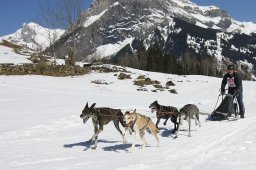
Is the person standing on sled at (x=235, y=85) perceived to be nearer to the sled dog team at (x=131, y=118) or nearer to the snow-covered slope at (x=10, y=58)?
the sled dog team at (x=131, y=118)

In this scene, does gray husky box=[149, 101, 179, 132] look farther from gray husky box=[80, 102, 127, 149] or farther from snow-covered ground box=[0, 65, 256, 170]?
gray husky box=[80, 102, 127, 149]

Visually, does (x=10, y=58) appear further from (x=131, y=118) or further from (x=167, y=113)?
(x=131, y=118)

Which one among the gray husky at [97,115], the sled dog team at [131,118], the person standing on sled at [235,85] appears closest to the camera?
the sled dog team at [131,118]

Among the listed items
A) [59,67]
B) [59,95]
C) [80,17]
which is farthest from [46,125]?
[80,17]

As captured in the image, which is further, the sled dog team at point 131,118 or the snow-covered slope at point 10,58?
the snow-covered slope at point 10,58

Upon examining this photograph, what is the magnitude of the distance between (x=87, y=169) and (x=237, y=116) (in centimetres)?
979

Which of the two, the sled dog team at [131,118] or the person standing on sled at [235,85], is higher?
the person standing on sled at [235,85]

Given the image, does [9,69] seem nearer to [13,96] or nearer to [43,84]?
[43,84]

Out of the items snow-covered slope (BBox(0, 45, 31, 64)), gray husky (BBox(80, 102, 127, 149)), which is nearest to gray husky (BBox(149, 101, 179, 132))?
gray husky (BBox(80, 102, 127, 149))

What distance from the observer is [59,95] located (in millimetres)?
27031

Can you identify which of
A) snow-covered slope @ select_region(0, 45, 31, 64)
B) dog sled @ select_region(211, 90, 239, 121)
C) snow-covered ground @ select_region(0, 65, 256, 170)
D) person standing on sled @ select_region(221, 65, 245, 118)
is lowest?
snow-covered ground @ select_region(0, 65, 256, 170)

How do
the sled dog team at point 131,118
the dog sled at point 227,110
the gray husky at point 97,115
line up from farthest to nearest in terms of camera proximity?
the dog sled at point 227,110 → the gray husky at point 97,115 → the sled dog team at point 131,118

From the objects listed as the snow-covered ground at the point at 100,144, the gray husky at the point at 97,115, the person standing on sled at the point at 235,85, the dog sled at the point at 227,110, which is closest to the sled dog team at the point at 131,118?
the gray husky at the point at 97,115

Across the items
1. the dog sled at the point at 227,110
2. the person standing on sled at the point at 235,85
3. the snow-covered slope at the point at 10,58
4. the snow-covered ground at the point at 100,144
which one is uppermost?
the snow-covered slope at the point at 10,58
